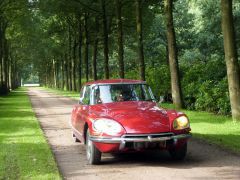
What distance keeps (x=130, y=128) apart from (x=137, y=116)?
38cm

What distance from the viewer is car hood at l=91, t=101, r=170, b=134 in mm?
8195

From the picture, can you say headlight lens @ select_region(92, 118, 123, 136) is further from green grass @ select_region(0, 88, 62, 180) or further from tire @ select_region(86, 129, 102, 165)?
green grass @ select_region(0, 88, 62, 180)

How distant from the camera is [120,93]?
32.8ft

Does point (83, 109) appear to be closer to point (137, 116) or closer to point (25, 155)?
point (25, 155)

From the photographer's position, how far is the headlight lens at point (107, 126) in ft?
27.0

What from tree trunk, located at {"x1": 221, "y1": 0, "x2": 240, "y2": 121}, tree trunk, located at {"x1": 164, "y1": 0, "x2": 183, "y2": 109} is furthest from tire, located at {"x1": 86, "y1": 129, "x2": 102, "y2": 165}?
tree trunk, located at {"x1": 164, "y1": 0, "x2": 183, "y2": 109}

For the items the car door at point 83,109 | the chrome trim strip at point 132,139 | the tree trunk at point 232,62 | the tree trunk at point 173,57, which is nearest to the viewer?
the chrome trim strip at point 132,139

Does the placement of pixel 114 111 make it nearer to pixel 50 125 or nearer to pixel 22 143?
pixel 22 143

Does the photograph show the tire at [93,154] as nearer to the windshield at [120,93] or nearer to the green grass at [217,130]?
the windshield at [120,93]

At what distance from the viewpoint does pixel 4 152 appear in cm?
1007

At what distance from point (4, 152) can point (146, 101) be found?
3381 mm

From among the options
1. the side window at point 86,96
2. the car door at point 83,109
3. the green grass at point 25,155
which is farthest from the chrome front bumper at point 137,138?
the side window at point 86,96

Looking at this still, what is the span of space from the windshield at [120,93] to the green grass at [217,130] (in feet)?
7.15

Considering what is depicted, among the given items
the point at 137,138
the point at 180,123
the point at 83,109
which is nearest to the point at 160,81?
the point at 83,109
